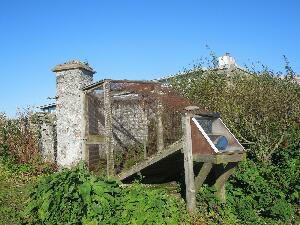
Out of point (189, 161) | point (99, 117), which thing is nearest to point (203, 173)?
point (189, 161)

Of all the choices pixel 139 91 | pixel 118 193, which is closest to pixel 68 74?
pixel 139 91

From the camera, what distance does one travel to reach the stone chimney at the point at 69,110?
454 inches

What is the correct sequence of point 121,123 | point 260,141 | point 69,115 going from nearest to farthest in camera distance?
point 121,123
point 260,141
point 69,115

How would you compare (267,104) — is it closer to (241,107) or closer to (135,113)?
(241,107)

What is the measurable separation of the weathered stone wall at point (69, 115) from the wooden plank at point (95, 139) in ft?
9.02

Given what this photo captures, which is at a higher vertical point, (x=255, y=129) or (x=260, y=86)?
(x=260, y=86)

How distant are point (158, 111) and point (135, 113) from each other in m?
1.79

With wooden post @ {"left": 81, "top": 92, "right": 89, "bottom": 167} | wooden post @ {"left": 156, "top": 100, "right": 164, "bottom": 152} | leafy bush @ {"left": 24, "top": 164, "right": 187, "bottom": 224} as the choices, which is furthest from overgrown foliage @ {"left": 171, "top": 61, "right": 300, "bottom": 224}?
wooden post @ {"left": 81, "top": 92, "right": 89, "bottom": 167}

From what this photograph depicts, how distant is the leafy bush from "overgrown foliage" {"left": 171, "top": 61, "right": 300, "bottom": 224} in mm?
1809

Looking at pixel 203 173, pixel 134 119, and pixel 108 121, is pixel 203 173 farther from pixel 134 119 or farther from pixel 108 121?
pixel 134 119

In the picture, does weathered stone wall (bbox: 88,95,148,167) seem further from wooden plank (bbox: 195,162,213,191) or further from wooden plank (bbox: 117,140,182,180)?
wooden plank (bbox: 195,162,213,191)

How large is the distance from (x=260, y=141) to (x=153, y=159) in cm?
473

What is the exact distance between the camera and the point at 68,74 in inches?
473

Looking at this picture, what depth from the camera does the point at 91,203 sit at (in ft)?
20.0
